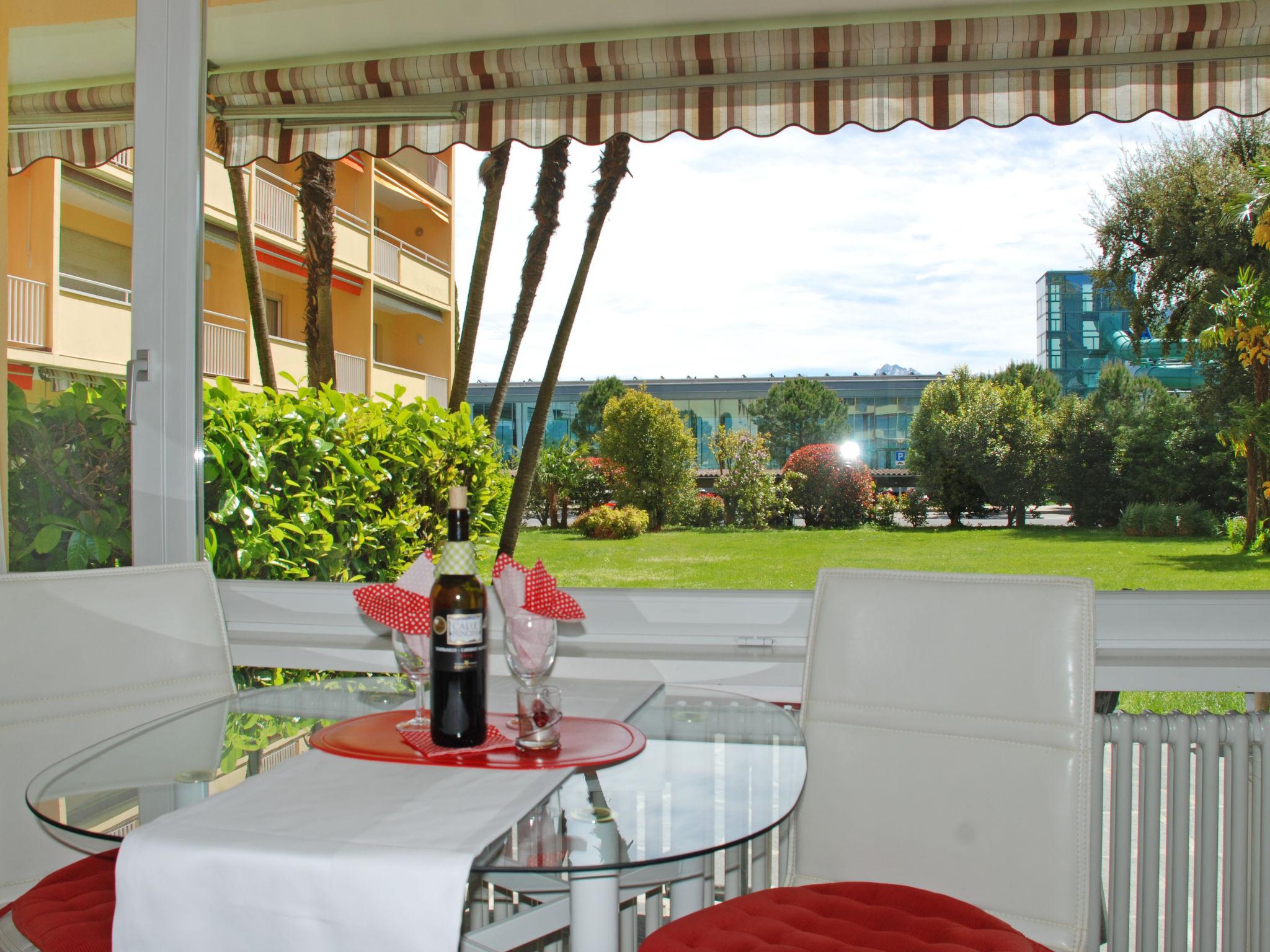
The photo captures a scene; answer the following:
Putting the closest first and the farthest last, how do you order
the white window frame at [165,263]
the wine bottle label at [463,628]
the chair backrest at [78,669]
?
1. the wine bottle label at [463,628]
2. the chair backrest at [78,669]
3. the white window frame at [165,263]

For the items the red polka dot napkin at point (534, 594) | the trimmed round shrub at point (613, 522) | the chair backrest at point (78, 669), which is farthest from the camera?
the trimmed round shrub at point (613, 522)

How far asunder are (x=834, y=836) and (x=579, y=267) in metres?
1.99

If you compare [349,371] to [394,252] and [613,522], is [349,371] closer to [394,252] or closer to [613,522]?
[394,252]

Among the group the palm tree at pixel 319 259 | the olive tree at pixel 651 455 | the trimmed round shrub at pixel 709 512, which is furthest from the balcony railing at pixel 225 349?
the trimmed round shrub at pixel 709 512

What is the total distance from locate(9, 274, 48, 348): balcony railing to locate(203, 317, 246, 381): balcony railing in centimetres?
45

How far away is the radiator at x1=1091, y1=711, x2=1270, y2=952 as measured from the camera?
2053mm

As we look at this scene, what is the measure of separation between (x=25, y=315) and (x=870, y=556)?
2.66 metres

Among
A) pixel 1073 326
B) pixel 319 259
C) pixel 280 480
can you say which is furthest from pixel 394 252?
pixel 1073 326

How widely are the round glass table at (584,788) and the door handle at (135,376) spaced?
1184mm

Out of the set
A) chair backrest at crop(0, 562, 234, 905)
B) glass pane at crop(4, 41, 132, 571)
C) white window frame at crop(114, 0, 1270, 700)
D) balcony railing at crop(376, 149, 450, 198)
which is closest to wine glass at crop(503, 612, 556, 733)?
chair backrest at crop(0, 562, 234, 905)

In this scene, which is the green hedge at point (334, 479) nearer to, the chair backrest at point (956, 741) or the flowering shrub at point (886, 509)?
the flowering shrub at point (886, 509)

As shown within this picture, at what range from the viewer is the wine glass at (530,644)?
132 cm

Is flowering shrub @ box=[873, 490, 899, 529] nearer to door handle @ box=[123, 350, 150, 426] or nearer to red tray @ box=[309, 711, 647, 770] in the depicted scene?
red tray @ box=[309, 711, 647, 770]

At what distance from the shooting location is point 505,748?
4.31ft
